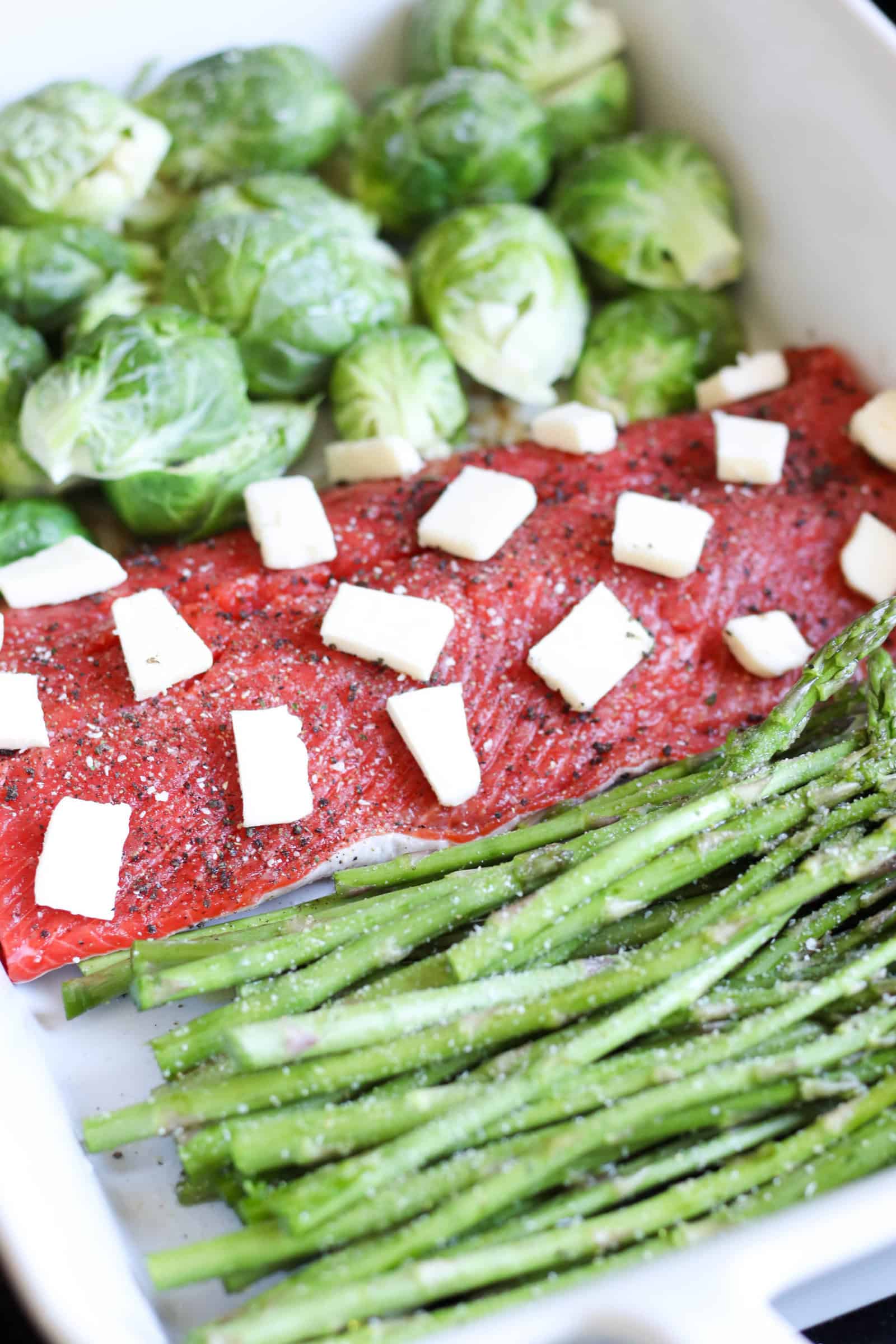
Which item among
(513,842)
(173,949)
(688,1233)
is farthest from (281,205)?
(688,1233)

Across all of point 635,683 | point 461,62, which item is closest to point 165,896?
point 635,683

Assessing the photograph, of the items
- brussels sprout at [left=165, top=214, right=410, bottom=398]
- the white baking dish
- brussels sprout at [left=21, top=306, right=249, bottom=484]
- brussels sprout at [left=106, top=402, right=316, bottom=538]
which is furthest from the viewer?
brussels sprout at [left=165, top=214, right=410, bottom=398]

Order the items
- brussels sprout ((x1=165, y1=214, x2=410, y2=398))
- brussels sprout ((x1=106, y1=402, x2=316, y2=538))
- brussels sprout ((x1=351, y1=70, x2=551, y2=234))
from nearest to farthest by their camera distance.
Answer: brussels sprout ((x1=106, y1=402, x2=316, y2=538)) → brussels sprout ((x1=165, y1=214, x2=410, y2=398)) → brussels sprout ((x1=351, y1=70, x2=551, y2=234))

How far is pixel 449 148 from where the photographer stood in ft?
11.1

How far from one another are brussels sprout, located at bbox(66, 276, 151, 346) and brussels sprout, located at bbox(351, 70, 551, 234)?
2.65 feet

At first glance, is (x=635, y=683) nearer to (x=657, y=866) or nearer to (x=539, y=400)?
(x=657, y=866)

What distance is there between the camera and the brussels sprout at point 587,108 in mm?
3670

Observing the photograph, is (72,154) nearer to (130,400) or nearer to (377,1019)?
(130,400)

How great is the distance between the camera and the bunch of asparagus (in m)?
1.72

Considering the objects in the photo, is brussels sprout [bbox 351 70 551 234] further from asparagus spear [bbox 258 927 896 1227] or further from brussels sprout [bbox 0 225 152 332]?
asparagus spear [bbox 258 927 896 1227]

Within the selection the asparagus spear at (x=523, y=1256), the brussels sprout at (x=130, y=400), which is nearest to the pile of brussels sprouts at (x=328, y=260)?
the brussels sprout at (x=130, y=400)

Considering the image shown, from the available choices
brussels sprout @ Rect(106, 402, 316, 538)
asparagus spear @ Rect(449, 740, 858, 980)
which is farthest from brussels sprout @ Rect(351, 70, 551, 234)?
asparagus spear @ Rect(449, 740, 858, 980)

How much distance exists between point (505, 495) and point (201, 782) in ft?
3.20

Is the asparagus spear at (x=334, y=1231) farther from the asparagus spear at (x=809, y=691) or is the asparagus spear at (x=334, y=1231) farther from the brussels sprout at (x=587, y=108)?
the brussels sprout at (x=587, y=108)
